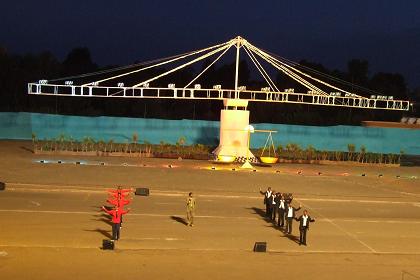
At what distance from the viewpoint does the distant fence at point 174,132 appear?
51.7m

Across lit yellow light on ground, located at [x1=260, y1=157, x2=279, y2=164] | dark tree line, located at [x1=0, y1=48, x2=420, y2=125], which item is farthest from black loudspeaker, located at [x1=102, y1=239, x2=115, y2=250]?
dark tree line, located at [x1=0, y1=48, x2=420, y2=125]

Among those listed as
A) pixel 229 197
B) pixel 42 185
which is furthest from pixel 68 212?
pixel 229 197

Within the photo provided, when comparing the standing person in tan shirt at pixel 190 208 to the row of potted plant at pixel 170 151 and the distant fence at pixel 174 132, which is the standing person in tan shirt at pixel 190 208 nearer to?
the row of potted plant at pixel 170 151

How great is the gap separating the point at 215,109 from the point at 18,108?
937 inches

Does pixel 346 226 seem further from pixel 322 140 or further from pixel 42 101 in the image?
pixel 42 101

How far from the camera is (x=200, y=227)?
2028cm

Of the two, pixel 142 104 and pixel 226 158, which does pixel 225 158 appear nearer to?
pixel 226 158

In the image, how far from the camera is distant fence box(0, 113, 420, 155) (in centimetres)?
5172

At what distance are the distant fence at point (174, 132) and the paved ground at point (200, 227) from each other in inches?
603

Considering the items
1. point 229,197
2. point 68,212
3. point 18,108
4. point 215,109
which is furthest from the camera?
point 215,109

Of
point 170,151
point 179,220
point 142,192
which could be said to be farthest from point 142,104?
point 179,220

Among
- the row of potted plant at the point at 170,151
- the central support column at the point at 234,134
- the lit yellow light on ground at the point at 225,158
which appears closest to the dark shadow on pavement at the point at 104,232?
the lit yellow light on ground at the point at 225,158

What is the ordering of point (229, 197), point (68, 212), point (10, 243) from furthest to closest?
point (229, 197), point (68, 212), point (10, 243)

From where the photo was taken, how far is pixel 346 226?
71.9 feet
